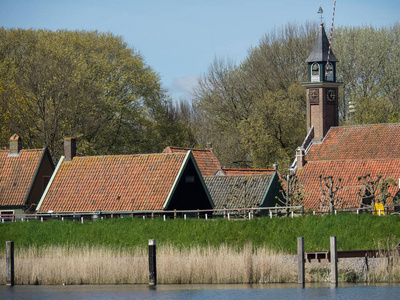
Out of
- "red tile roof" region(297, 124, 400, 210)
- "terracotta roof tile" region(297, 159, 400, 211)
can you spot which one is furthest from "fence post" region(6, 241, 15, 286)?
"terracotta roof tile" region(297, 159, 400, 211)

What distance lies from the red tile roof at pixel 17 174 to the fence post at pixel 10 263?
59.9 feet

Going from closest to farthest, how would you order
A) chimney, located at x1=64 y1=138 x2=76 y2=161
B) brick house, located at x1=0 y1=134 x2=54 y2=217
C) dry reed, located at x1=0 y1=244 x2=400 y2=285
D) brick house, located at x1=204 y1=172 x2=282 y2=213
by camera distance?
dry reed, located at x1=0 y1=244 x2=400 y2=285, brick house, located at x1=204 y1=172 x2=282 y2=213, chimney, located at x1=64 y1=138 x2=76 y2=161, brick house, located at x1=0 y1=134 x2=54 y2=217

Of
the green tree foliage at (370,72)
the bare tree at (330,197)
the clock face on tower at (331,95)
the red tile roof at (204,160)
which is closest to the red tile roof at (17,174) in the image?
the red tile roof at (204,160)

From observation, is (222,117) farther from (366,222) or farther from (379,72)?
(366,222)

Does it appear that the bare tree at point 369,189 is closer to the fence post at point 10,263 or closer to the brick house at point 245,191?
the brick house at point 245,191

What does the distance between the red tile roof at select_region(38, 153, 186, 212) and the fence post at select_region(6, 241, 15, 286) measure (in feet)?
39.9

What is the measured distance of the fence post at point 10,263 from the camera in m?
32.8

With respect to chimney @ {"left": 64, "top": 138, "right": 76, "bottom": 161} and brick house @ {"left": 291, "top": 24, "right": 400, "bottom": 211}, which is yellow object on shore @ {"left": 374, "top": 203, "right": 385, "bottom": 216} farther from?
chimney @ {"left": 64, "top": 138, "right": 76, "bottom": 161}

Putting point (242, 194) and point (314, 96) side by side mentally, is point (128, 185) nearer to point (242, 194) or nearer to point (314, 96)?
point (242, 194)

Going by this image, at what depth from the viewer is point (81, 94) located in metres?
66.6

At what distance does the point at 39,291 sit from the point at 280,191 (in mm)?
21176

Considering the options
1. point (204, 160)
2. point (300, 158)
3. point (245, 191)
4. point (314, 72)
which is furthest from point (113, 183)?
point (314, 72)

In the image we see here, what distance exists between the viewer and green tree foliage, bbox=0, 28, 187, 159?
6300 centimetres

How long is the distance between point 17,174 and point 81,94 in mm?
15016
